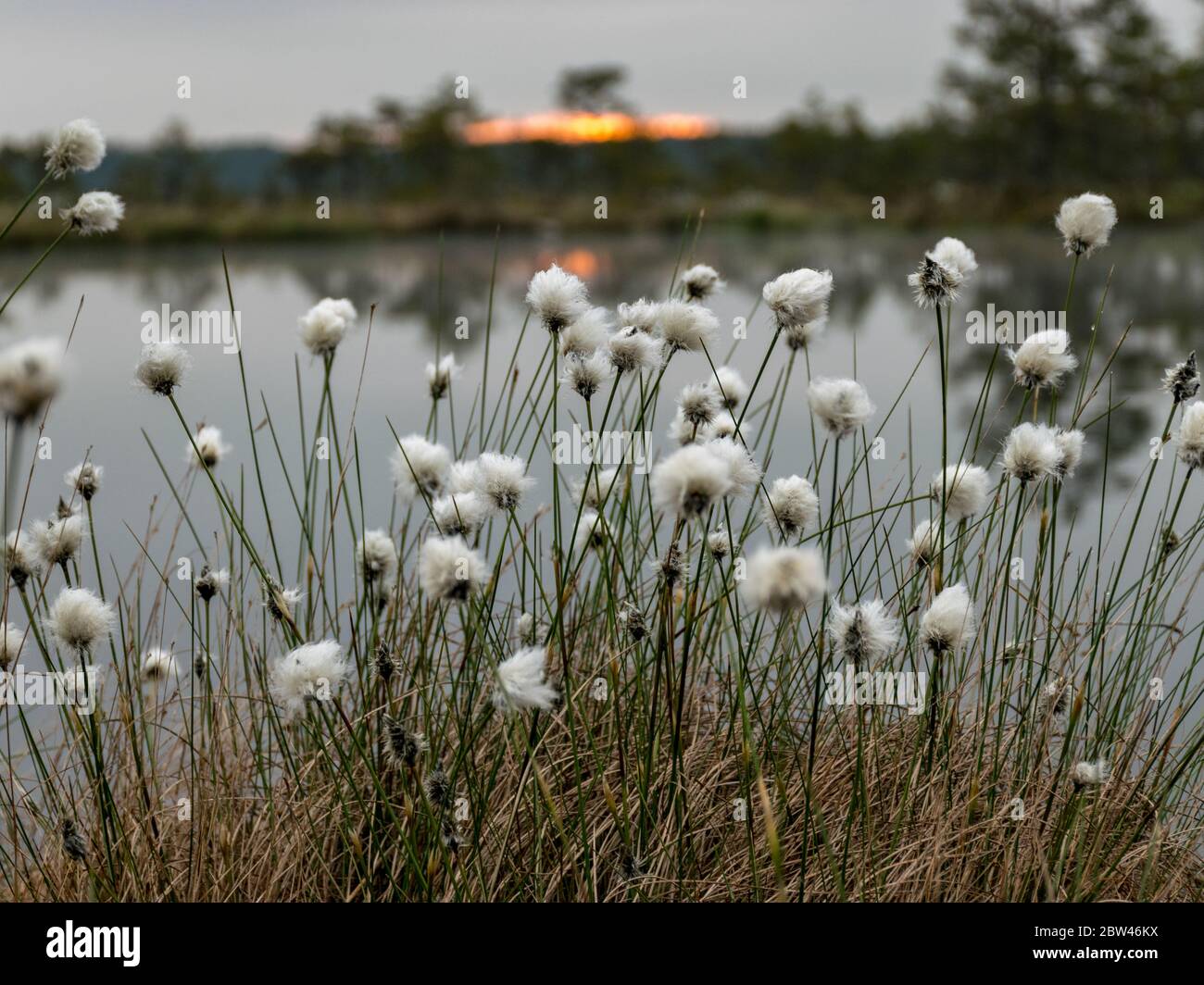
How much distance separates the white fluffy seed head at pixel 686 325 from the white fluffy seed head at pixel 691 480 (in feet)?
1.60

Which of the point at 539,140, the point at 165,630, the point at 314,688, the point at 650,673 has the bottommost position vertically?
the point at 165,630

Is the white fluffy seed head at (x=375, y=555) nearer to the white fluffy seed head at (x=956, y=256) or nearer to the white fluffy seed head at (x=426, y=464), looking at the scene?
the white fluffy seed head at (x=426, y=464)

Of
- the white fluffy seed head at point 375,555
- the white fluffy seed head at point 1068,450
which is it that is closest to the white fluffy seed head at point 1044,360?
the white fluffy seed head at point 1068,450

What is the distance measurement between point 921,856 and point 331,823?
3.21ft

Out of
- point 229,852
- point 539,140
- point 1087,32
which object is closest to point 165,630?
point 229,852

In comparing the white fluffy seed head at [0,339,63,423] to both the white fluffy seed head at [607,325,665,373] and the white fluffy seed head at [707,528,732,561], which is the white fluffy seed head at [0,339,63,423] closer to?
the white fluffy seed head at [607,325,665,373]

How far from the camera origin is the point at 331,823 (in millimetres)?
2068

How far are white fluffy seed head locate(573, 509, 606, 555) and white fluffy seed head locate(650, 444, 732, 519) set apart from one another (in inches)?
22.2

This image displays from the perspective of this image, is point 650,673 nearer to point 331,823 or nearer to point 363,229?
point 331,823

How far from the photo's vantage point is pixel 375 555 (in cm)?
203

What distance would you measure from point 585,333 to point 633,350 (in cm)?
9

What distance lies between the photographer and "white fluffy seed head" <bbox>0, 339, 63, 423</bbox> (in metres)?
1.04

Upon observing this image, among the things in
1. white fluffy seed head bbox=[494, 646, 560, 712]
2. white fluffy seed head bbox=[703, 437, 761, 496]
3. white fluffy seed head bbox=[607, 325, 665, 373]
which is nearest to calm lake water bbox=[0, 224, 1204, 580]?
white fluffy seed head bbox=[607, 325, 665, 373]

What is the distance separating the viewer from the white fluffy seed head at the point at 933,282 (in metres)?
1.77
